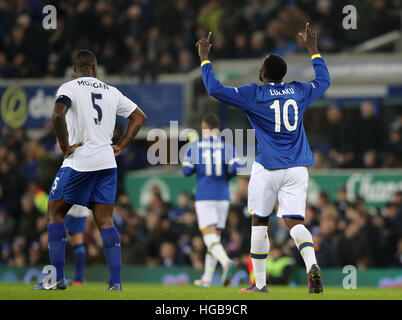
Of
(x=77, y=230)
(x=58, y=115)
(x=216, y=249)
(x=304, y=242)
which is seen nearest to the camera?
(x=58, y=115)

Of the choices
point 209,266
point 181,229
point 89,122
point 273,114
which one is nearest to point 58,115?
point 89,122

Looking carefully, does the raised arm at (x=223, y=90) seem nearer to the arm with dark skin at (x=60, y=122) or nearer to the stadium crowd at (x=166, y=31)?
the arm with dark skin at (x=60, y=122)

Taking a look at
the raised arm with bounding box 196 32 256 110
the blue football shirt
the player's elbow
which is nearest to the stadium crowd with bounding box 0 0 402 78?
the blue football shirt

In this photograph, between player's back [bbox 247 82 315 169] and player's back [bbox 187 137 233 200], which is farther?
player's back [bbox 187 137 233 200]

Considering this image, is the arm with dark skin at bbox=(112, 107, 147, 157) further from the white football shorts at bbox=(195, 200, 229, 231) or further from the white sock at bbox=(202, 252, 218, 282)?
the white sock at bbox=(202, 252, 218, 282)

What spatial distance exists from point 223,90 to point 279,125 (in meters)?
0.68

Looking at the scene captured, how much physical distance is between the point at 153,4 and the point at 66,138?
609 inches

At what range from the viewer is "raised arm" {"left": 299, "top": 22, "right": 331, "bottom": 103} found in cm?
906

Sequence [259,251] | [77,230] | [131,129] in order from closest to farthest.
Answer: [259,251], [131,129], [77,230]

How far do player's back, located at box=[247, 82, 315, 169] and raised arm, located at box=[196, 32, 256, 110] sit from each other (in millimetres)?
88

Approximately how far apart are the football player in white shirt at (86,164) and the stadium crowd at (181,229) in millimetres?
5998

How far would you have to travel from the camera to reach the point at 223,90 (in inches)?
344

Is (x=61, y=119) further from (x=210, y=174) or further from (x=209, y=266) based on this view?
(x=209, y=266)
